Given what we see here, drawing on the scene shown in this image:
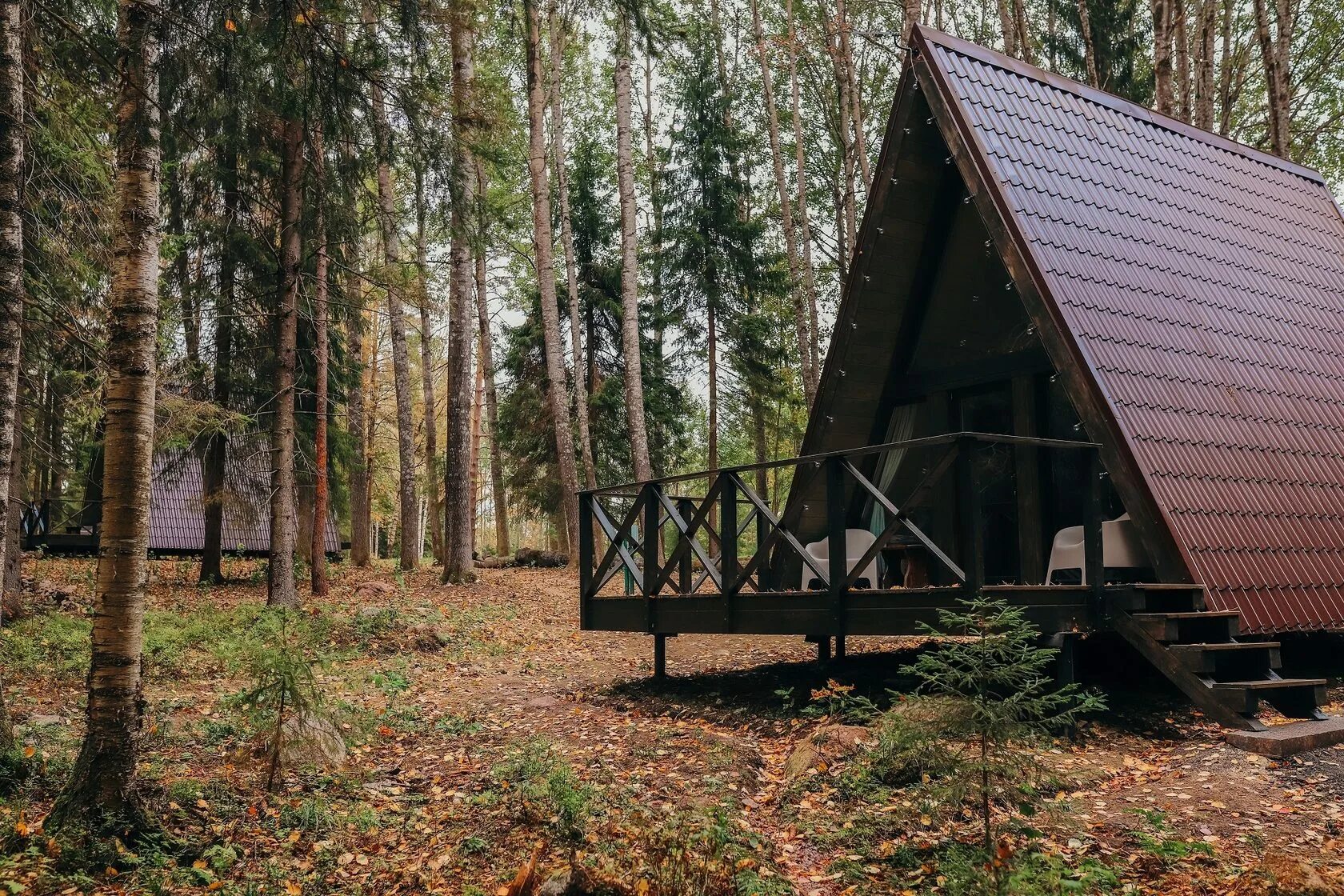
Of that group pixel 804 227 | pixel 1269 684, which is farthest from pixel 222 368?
pixel 1269 684

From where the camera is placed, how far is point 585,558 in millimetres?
8930

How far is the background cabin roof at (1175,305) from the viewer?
21.7 feet

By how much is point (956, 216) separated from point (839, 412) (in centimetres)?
226

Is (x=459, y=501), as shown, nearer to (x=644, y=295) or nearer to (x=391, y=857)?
(x=644, y=295)

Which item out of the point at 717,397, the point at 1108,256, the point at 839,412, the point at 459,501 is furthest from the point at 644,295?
the point at 1108,256

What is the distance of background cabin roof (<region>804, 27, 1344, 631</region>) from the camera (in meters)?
6.61

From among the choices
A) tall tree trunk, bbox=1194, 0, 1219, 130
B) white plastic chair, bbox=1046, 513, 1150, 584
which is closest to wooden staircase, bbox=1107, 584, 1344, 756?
white plastic chair, bbox=1046, 513, 1150, 584

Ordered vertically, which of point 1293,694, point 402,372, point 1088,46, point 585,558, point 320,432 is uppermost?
point 1088,46

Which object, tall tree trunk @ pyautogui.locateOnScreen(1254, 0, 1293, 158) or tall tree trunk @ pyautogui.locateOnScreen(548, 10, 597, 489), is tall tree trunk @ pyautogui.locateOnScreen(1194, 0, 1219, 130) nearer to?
tall tree trunk @ pyautogui.locateOnScreen(1254, 0, 1293, 158)

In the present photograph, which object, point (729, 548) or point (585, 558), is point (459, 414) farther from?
point (729, 548)

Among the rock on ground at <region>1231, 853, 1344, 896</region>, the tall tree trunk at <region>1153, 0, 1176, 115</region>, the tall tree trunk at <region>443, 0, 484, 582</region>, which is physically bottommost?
the rock on ground at <region>1231, 853, 1344, 896</region>

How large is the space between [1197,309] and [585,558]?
580 cm

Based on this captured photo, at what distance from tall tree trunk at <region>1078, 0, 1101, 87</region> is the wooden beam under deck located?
1455 cm

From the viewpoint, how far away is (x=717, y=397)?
23.0 meters
